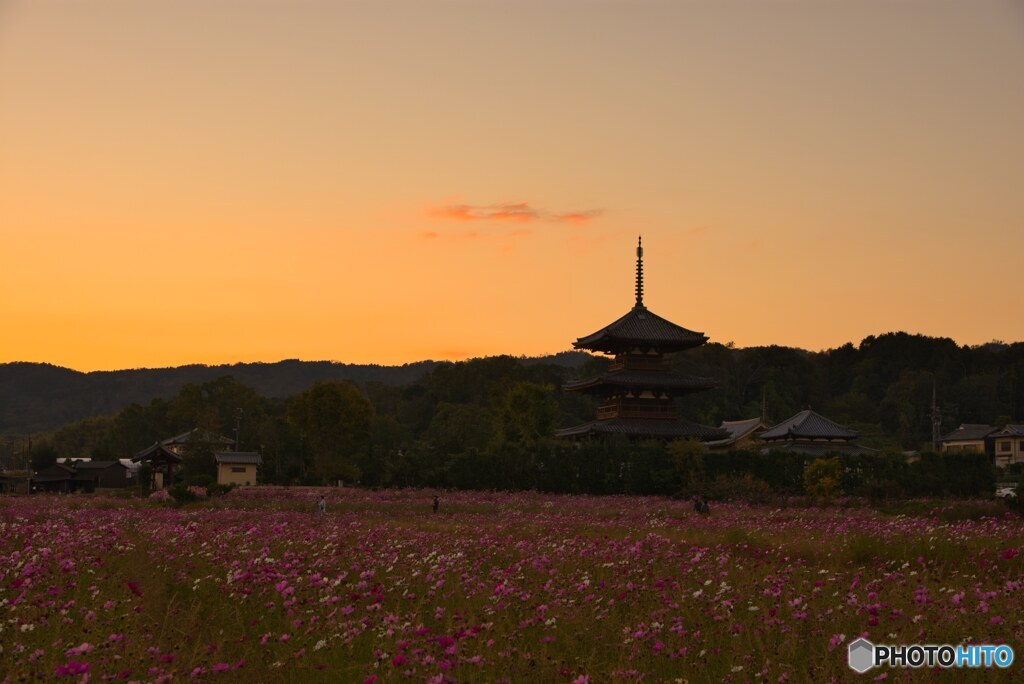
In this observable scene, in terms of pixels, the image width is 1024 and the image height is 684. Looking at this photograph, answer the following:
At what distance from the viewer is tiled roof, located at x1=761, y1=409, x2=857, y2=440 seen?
70.6 metres

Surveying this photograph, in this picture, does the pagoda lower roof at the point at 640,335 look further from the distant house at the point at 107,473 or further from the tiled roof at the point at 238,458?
the distant house at the point at 107,473

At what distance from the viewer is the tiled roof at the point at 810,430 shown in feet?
232

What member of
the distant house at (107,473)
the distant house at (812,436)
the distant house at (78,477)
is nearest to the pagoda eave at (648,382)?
the distant house at (812,436)

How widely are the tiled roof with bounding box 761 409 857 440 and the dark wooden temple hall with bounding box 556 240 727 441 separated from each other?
17476mm

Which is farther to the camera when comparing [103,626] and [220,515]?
[220,515]

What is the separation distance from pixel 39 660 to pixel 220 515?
19908 mm

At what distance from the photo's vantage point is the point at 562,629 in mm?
10320

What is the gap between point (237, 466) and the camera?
7325 cm

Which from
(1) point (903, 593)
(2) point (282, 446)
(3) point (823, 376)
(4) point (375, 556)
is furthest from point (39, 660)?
(3) point (823, 376)

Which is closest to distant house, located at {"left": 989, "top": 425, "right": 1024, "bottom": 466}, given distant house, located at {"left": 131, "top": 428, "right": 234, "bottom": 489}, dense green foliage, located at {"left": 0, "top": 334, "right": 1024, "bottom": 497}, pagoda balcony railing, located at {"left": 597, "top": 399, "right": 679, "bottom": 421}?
dense green foliage, located at {"left": 0, "top": 334, "right": 1024, "bottom": 497}

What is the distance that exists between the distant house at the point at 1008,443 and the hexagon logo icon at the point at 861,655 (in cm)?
8921

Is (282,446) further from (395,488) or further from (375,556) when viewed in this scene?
(375,556)

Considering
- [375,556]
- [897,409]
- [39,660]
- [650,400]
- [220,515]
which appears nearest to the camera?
[39,660]

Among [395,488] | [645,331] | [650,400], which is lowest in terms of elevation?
[395,488]
